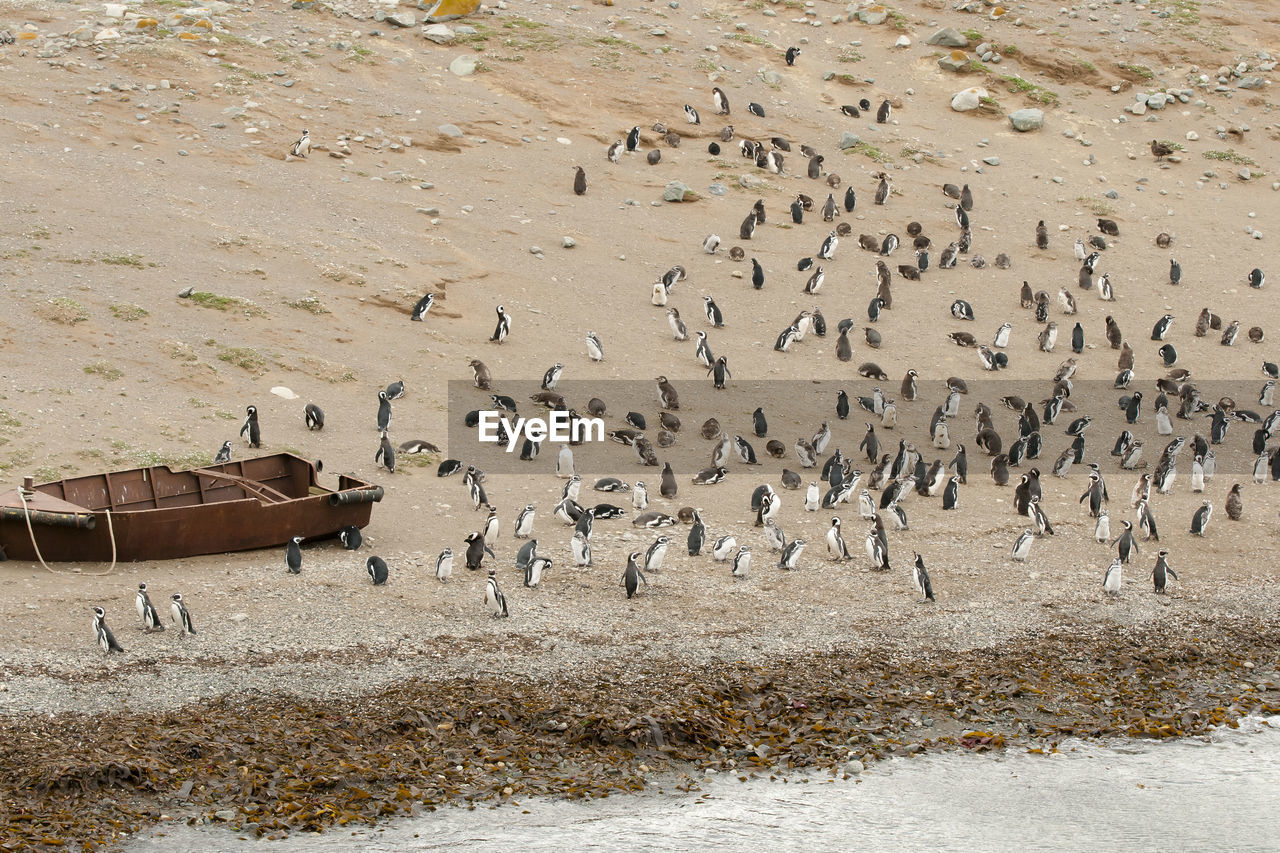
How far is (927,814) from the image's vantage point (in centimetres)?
1130

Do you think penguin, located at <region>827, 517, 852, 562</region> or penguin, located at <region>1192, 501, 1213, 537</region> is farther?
penguin, located at <region>1192, 501, 1213, 537</region>

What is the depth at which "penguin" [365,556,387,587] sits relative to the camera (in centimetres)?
1432

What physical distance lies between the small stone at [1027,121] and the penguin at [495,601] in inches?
979

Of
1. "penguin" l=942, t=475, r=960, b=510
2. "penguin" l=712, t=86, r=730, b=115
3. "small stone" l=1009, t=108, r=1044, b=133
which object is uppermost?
"penguin" l=712, t=86, r=730, b=115

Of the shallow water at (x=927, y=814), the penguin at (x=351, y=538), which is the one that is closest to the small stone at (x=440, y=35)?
the penguin at (x=351, y=538)

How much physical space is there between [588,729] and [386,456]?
272 inches

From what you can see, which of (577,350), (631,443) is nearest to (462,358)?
(577,350)

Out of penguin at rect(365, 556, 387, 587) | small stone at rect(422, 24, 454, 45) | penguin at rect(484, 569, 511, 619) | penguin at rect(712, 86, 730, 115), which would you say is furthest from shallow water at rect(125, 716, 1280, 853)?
small stone at rect(422, 24, 454, 45)

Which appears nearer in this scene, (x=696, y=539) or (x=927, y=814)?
(x=927, y=814)

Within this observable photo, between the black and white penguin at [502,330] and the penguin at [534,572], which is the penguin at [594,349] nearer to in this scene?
the black and white penguin at [502,330]

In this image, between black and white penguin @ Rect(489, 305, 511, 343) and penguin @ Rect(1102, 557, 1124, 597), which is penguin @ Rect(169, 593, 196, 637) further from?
black and white penguin @ Rect(489, 305, 511, 343)

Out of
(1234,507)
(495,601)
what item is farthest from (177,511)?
(1234,507)

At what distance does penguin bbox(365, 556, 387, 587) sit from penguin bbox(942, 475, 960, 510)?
25.1 feet

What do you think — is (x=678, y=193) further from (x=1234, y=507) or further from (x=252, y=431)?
(x=1234, y=507)
